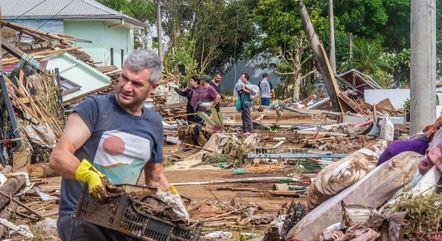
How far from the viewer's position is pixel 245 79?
76.9 ft

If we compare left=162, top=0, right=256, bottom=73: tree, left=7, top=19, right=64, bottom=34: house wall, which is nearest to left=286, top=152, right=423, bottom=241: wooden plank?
left=7, top=19, right=64, bottom=34: house wall

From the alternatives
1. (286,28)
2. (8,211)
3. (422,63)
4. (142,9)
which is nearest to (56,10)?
(286,28)

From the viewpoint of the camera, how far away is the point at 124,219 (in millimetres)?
4508

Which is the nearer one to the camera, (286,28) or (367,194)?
(367,194)

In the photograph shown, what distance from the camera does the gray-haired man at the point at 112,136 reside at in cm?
471

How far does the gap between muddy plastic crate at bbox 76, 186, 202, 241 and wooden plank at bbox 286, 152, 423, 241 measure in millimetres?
2827

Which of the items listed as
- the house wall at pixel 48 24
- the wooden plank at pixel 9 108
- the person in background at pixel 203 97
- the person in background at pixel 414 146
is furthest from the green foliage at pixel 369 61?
the person in background at pixel 414 146

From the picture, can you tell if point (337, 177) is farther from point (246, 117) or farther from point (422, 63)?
point (246, 117)

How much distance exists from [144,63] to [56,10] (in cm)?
3768

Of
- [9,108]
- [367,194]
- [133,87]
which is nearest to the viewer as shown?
[133,87]

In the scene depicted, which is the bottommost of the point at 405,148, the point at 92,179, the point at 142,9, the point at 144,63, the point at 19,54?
the point at 405,148

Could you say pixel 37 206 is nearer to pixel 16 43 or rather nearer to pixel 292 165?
pixel 292 165

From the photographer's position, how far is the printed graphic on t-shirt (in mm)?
4879

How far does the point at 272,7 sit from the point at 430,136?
46477mm
